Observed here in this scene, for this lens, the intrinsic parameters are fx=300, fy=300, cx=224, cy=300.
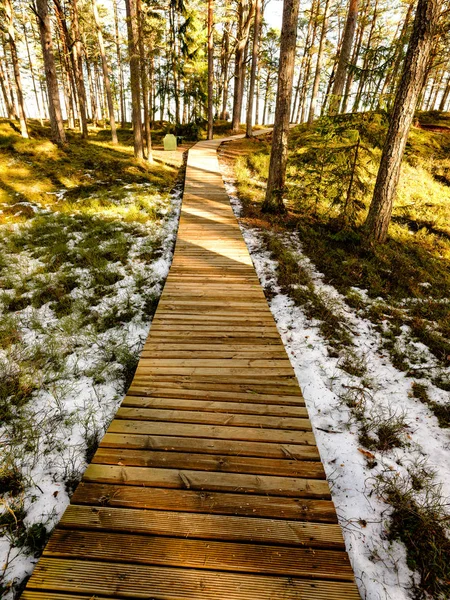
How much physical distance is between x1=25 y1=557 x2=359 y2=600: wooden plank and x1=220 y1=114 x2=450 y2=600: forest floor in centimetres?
68

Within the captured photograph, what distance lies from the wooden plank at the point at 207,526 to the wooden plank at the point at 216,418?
0.88m

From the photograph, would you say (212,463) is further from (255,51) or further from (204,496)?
(255,51)

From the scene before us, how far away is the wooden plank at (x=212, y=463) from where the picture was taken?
2.61m

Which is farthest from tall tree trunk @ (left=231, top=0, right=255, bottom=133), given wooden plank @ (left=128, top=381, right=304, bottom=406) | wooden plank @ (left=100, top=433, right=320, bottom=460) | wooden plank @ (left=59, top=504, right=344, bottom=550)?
wooden plank @ (left=59, top=504, right=344, bottom=550)

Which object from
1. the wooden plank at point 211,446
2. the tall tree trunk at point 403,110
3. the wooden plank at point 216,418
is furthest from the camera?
the tall tree trunk at point 403,110

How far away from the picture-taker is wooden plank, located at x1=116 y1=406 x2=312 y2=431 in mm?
3061

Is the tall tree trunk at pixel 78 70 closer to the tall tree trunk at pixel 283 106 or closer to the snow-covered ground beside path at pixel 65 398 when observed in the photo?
the tall tree trunk at pixel 283 106

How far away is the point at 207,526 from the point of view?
220 cm

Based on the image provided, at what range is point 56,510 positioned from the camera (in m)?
2.65

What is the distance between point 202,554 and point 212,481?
515mm

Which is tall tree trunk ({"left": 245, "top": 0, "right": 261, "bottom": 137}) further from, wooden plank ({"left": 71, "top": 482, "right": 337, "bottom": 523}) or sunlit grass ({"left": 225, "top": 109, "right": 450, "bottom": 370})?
wooden plank ({"left": 71, "top": 482, "right": 337, "bottom": 523})

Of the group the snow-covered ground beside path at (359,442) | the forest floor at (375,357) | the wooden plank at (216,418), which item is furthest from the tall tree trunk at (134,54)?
Answer: the wooden plank at (216,418)

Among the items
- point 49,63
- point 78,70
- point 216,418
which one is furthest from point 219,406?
point 78,70

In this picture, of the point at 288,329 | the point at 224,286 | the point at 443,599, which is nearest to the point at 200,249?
the point at 224,286
